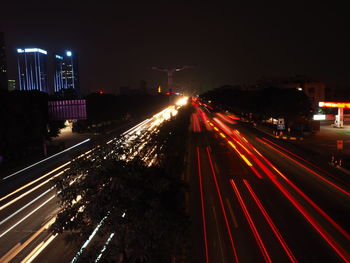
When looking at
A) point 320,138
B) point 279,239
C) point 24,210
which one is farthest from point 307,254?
point 320,138

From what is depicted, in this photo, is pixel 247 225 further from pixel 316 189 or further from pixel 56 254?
pixel 56 254

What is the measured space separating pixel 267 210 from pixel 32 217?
11712 mm

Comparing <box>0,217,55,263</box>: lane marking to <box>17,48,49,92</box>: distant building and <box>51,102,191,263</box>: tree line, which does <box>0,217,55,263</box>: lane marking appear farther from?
<box>17,48,49,92</box>: distant building

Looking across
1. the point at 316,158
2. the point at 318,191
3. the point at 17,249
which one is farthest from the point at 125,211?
the point at 316,158

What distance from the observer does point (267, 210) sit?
15.7 m

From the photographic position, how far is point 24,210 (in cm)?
1630

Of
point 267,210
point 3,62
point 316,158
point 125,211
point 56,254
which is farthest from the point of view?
point 3,62

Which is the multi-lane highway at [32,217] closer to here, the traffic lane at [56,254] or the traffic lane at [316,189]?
the traffic lane at [56,254]

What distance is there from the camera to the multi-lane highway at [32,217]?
37.7 ft

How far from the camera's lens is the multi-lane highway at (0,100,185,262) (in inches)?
452

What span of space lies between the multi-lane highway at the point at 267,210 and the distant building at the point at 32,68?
179931mm

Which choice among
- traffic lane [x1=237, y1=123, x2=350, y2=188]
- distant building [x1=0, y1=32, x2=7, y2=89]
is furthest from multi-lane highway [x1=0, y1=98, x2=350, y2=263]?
distant building [x1=0, y1=32, x2=7, y2=89]

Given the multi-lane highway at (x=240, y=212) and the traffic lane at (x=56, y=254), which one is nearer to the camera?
the traffic lane at (x=56, y=254)

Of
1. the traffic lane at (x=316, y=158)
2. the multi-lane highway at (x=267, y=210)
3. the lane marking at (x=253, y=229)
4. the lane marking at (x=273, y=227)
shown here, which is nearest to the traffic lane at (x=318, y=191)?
the multi-lane highway at (x=267, y=210)
